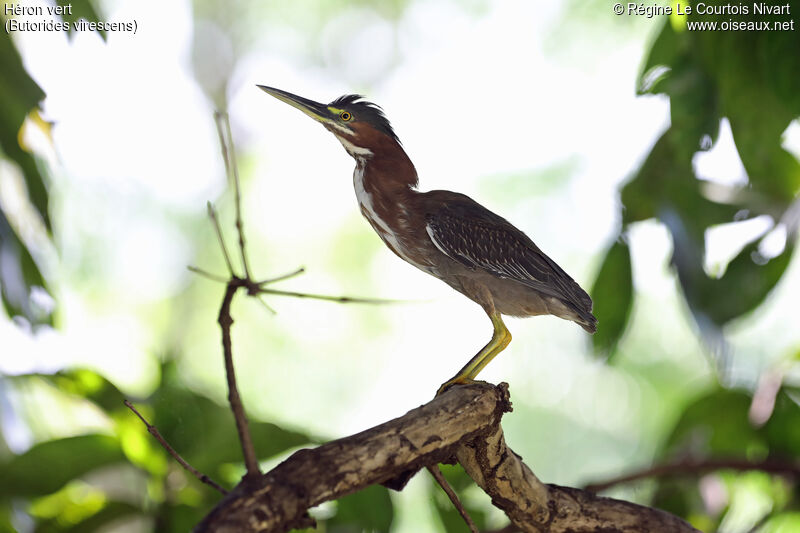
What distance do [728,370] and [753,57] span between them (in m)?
1.42

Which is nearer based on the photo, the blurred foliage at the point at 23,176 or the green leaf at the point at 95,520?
the blurred foliage at the point at 23,176

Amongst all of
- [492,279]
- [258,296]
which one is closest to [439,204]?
[492,279]

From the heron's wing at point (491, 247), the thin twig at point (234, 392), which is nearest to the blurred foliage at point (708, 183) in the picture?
the heron's wing at point (491, 247)

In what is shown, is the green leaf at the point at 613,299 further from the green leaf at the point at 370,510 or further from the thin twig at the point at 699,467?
the green leaf at the point at 370,510

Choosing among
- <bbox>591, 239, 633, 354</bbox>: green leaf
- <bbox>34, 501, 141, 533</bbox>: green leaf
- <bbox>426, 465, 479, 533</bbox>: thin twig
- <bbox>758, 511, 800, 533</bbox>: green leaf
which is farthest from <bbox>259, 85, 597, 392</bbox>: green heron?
<bbox>758, 511, 800, 533</bbox>: green leaf

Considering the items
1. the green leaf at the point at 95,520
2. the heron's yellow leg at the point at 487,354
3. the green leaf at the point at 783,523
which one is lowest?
the green leaf at the point at 783,523

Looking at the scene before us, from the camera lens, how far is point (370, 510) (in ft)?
7.61

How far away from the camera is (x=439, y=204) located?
201cm

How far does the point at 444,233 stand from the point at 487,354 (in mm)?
364

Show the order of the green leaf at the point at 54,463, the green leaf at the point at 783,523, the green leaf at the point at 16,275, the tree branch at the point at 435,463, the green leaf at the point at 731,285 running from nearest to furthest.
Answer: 1. the tree branch at the point at 435,463
2. the green leaf at the point at 54,463
3. the green leaf at the point at 16,275
4. the green leaf at the point at 731,285
5. the green leaf at the point at 783,523

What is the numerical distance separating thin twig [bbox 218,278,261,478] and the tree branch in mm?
32

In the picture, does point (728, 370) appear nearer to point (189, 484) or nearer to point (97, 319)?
point (189, 484)

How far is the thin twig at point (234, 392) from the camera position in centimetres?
117

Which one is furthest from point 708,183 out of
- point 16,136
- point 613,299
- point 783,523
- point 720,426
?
point 16,136
